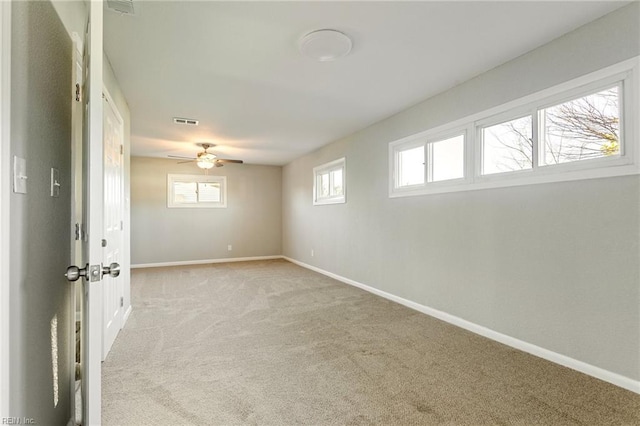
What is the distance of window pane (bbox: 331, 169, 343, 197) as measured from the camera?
577 cm

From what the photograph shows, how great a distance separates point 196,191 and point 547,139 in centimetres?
683

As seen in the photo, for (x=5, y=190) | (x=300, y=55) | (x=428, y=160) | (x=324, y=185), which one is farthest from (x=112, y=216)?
(x=324, y=185)

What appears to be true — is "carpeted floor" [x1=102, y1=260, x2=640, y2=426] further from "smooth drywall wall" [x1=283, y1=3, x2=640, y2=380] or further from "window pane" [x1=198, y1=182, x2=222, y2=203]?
"window pane" [x1=198, y1=182, x2=222, y2=203]

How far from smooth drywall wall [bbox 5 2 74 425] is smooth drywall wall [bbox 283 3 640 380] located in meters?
3.14

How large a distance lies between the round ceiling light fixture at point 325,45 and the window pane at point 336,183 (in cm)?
319

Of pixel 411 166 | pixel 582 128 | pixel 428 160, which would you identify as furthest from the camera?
pixel 411 166

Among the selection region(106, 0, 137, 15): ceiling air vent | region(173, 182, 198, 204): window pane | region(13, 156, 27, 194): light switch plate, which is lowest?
region(13, 156, 27, 194): light switch plate

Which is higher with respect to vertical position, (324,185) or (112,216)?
(324,185)

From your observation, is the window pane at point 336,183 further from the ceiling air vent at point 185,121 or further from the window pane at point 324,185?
the ceiling air vent at point 185,121

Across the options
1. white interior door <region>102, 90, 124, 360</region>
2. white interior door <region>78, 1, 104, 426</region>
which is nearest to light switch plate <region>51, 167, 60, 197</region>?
white interior door <region>78, 1, 104, 426</region>

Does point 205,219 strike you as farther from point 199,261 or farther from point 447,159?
point 447,159

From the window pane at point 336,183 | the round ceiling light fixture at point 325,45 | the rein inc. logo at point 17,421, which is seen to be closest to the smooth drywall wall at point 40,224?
the rein inc. logo at point 17,421

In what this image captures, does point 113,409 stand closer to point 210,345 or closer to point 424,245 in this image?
point 210,345

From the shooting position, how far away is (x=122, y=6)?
6.40 ft
